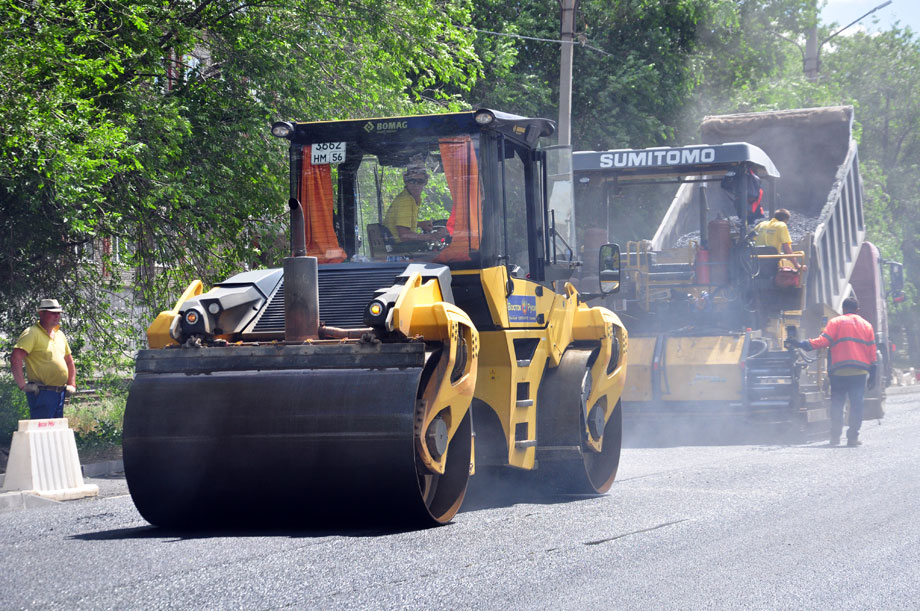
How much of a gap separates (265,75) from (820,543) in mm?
8894

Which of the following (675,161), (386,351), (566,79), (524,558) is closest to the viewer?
(524,558)

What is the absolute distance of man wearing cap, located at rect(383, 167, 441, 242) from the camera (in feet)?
24.9

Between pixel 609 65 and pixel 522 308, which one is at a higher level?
pixel 609 65

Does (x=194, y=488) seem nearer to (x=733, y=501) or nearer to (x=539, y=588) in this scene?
(x=539, y=588)

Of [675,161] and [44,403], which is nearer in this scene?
[44,403]

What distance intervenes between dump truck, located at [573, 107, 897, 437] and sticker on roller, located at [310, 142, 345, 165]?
670 cm

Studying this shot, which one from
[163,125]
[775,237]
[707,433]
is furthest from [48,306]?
[775,237]

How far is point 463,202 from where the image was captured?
7.41 m

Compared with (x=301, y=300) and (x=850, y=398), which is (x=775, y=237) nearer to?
(x=850, y=398)

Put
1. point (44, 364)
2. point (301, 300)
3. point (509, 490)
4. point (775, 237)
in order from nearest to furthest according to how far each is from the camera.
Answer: point (301, 300)
point (509, 490)
point (44, 364)
point (775, 237)

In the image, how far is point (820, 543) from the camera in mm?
6262

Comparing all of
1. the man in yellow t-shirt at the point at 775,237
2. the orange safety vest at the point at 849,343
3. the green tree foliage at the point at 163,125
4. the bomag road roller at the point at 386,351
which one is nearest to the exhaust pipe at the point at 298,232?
the bomag road roller at the point at 386,351

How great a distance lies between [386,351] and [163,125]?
20.8 ft

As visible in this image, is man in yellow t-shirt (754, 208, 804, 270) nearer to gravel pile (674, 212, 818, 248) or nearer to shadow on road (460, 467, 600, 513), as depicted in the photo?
gravel pile (674, 212, 818, 248)
